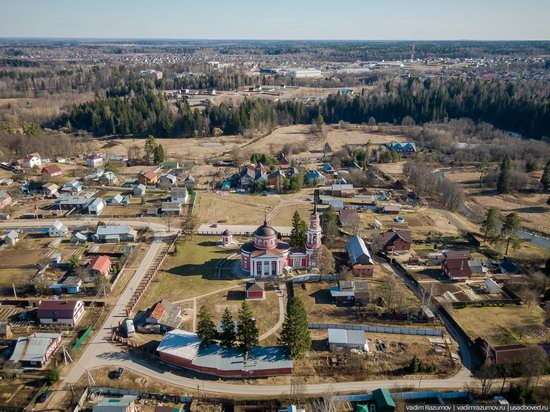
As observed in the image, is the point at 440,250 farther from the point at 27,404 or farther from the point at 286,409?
the point at 27,404

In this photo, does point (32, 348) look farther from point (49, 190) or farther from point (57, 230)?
point (49, 190)

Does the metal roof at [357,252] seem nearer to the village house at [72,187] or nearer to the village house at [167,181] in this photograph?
the village house at [167,181]

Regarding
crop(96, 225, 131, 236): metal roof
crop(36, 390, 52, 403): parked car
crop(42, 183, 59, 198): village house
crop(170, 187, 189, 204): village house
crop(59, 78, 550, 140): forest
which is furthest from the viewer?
crop(59, 78, 550, 140): forest

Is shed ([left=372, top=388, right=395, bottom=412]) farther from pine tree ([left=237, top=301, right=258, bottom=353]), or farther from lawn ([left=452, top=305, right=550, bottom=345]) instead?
lawn ([left=452, top=305, right=550, bottom=345])

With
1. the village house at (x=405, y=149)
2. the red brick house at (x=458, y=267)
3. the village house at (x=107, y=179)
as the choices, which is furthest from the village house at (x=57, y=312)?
the village house at (x=405, y=149)

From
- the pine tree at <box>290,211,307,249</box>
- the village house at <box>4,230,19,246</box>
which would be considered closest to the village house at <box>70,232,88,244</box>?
the village house at <box>4,230,19,246</box>
